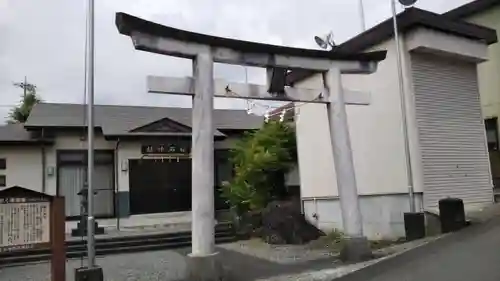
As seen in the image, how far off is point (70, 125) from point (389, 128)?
1134 centimetres

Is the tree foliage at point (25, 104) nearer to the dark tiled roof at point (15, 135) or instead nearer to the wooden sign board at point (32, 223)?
the dark tiled roof at point (15, 135)

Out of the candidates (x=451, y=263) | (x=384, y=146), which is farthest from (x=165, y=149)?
(x=451, y=263)

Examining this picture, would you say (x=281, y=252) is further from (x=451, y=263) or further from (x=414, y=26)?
(x=414, y=26)

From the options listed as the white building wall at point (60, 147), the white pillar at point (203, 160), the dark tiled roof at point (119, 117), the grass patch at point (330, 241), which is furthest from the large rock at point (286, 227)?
the white building wall at point (60, 147)

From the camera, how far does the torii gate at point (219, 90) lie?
25.7 ft

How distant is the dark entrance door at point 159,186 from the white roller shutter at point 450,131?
998 centimetres

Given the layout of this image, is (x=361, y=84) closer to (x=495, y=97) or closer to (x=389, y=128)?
(x=389, y=128)

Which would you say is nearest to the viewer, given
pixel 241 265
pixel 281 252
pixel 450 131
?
pixel 241 265

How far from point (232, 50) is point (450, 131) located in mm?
6815

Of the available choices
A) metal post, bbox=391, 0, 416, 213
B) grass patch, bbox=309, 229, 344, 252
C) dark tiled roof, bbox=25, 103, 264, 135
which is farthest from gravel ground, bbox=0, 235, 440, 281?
dark tiled roof, bbox=25, 103, 264, 135

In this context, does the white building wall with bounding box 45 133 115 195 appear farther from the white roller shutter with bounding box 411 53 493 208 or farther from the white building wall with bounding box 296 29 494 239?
the white roller shutter with bounding box 411 53 493 208

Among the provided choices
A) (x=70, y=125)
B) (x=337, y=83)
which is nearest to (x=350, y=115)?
(x=337, y=83)

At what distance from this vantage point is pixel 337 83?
9.98 meters

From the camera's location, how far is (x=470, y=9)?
55.2ft
